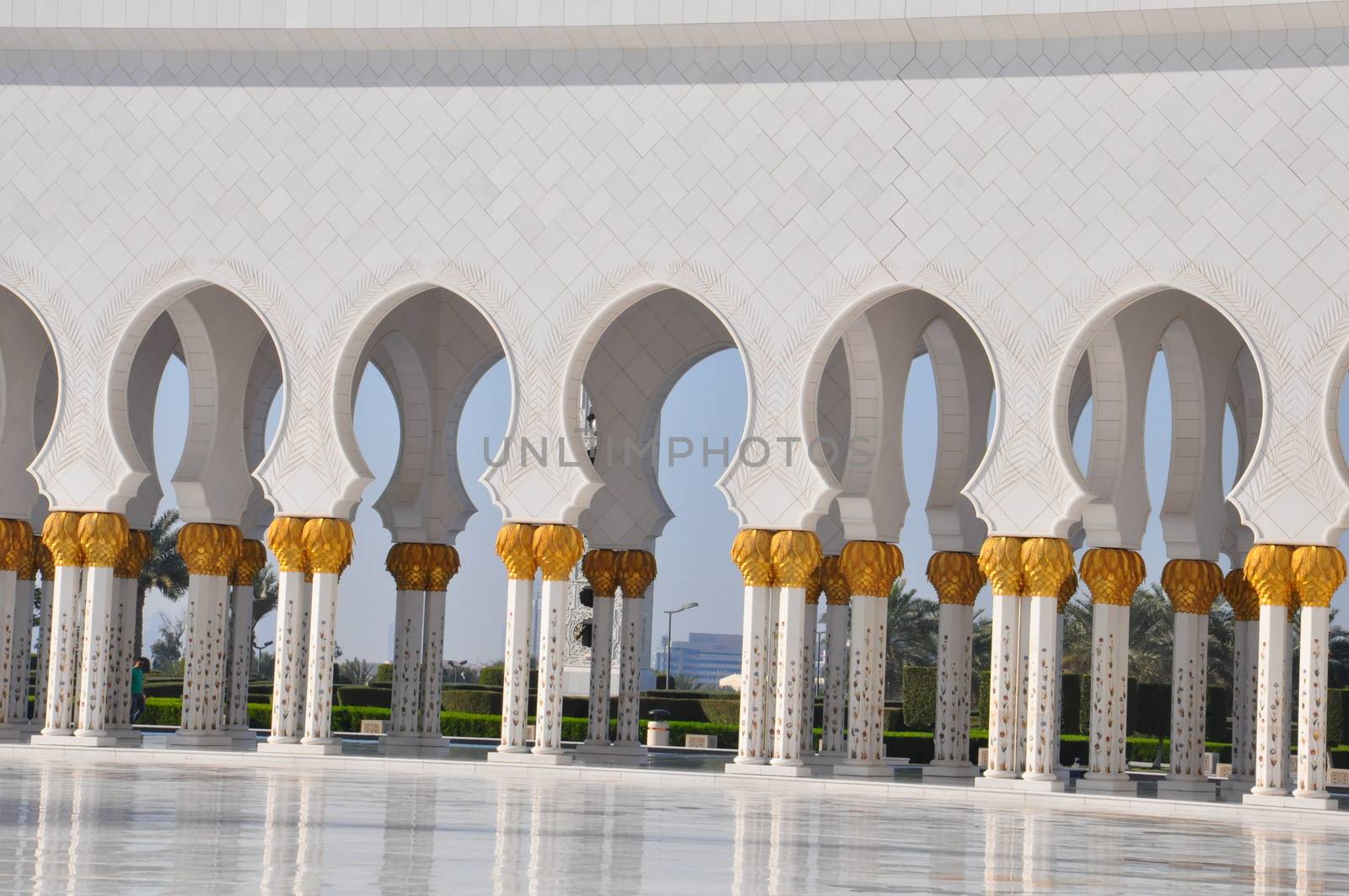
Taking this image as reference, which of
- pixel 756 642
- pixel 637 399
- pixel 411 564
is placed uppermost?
pixel 637 399

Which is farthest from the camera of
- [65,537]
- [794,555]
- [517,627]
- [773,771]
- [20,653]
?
[20,653]

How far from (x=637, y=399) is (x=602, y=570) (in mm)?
1378

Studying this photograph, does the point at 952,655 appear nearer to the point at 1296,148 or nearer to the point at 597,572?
the point at 597,572

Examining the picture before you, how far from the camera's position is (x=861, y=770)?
12922 millimetres

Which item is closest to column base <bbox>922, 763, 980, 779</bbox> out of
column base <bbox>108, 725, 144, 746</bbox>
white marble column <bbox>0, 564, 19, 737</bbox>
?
column base <bbox>108, 725, 144, 746</bbox>

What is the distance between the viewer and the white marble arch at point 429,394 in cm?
1493

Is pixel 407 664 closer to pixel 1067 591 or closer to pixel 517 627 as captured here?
pixel 517 627

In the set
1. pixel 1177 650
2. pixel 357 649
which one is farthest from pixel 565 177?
pixel 357 649

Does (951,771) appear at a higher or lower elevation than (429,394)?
lower

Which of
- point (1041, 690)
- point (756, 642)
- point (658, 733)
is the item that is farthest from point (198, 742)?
point (658, 733)

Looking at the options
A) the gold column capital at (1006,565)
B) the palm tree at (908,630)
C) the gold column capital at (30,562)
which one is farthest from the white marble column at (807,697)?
the palm tree at (908,630)

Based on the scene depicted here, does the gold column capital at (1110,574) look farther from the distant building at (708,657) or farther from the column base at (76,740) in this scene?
the distant building at (708,657)

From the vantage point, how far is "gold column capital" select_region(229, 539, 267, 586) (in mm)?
14766

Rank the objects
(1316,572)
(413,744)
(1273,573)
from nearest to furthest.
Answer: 1. (1316,572)
2. (1273,573)
3. (413,744)
